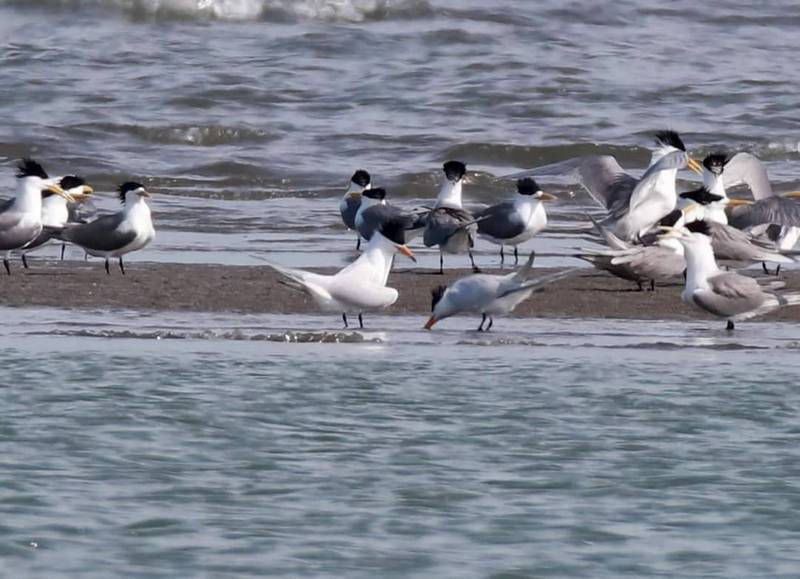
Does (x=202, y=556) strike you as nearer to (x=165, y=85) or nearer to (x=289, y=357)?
(x=289, y=357)

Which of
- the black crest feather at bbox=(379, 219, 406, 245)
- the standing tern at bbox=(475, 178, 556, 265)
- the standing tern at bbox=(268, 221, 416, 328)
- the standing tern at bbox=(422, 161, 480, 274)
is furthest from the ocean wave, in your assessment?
the standing tern at bbox=(268, 221, 416, 328)

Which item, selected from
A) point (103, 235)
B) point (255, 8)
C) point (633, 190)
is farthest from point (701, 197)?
point (255, 8)

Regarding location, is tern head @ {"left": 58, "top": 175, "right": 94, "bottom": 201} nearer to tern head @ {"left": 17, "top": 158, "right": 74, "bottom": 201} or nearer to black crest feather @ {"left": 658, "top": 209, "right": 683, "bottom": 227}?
tern head @ {"left": 17, "top": 158, "right": 74, "bottom": 201}

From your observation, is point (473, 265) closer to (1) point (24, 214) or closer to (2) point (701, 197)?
(2) point (701, 197)

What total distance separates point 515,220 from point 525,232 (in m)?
0.12

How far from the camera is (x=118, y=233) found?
1281 centimetres

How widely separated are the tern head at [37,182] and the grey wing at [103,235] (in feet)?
1.68

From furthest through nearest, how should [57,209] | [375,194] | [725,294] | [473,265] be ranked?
[57,209] → [375,194] → [473,265] → [725,294]

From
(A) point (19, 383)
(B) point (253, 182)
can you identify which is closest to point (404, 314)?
(A) point (19, 383)

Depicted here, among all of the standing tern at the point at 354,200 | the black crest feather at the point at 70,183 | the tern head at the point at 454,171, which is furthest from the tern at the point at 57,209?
the tern head at the point at 454,171

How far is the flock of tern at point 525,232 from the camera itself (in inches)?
422

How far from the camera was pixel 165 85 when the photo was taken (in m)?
23.5

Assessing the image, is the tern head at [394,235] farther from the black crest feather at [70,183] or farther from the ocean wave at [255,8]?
Result: the ocean wave at [255,8]

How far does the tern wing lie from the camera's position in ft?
42.5
